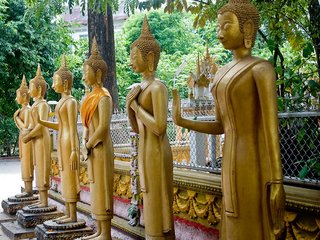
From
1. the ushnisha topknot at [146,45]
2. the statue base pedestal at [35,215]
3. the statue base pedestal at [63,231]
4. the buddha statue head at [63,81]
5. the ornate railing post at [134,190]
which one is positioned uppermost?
the ushnisha topknot at [146,45]

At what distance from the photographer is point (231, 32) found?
2.78 meters

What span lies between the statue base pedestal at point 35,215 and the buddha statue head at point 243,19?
414 centimetres

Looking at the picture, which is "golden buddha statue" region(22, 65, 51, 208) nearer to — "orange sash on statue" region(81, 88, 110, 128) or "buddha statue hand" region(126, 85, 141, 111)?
"orange sash on statue" region(81, 88, 110, 128)

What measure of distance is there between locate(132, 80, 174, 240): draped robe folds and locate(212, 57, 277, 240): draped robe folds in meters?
1.05

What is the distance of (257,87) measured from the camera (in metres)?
2.67

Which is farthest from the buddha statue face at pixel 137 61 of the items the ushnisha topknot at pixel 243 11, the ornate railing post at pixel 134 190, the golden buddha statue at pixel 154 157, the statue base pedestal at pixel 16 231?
the statue base pedestal at pixel 16 231

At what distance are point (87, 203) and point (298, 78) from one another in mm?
3831

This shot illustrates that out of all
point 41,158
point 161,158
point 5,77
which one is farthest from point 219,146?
point 5,77

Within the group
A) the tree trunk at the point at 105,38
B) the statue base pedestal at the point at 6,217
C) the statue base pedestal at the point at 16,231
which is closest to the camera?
the statue base pedestal at the point at 16,231

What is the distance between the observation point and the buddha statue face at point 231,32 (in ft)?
→ 9.09

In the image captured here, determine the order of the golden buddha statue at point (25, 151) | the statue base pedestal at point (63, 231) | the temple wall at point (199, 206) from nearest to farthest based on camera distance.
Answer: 1. the temple wall at point (199, 206)
2. the statue base pedestal at point (63, 231)
3. the golden buddha statue at point (25, 151)

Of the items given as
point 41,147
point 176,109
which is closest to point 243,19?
point 176,109

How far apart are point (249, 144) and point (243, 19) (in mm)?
715

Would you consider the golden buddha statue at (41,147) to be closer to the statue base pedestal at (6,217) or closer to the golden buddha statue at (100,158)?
the statue base pedestal at (6,217)
